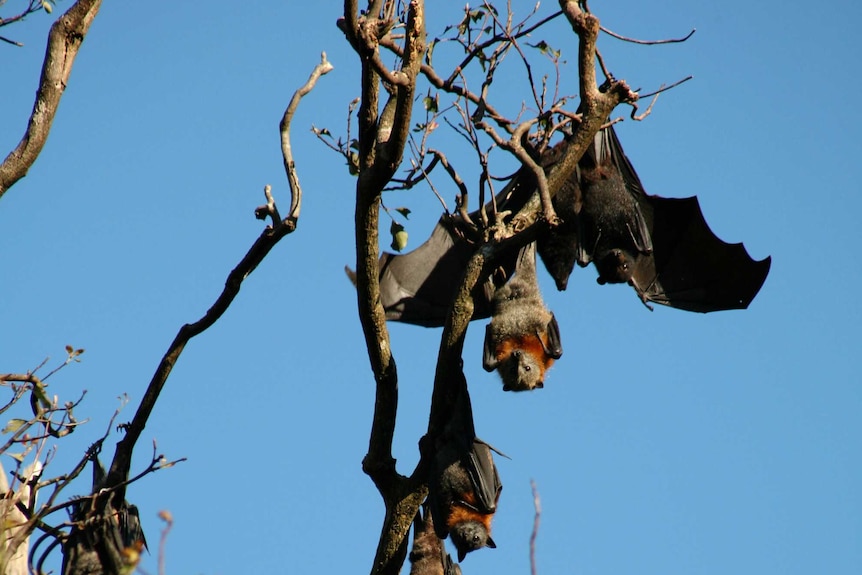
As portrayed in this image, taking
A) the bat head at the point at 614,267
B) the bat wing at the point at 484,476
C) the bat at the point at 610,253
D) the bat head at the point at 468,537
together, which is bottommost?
the bat head at the point at 468,537

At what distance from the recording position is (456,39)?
27.4ft

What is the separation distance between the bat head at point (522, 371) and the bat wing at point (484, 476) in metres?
0.75

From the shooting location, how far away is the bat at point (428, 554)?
8.53m

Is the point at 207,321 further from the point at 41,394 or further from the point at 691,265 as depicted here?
the point at 691,265

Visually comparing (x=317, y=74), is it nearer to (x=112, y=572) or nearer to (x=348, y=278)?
(x=348, y=278)

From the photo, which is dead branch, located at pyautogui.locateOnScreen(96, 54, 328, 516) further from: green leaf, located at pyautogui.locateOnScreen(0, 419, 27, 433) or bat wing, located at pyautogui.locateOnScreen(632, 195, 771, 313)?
bat wing, located at pyautogui.locateOnScreen(632, 195, 771, 313)

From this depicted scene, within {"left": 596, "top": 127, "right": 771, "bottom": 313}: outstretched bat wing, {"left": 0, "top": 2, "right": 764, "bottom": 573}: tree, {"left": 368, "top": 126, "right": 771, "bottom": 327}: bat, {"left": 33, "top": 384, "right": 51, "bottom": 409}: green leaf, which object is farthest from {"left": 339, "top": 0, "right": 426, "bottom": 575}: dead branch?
{"left": 596, "top": 127, "right": 771, "bottom": 313}: outstretched bat wing

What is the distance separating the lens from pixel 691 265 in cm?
1054

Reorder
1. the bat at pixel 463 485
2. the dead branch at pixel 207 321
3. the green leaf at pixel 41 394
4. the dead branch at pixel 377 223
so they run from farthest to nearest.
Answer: the bat at pixel 463 485, the dead branch at pixel 207 321, the green leaf at pixel 41 394, the dead branch at pixel 377 223

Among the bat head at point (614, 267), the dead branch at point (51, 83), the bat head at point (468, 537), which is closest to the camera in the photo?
the dead branch at point (51, 83)

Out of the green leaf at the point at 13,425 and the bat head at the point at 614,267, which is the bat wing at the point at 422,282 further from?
the green leaf at the point at 13,425

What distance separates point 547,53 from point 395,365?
2998 mm

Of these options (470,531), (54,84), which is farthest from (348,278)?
(54,84)

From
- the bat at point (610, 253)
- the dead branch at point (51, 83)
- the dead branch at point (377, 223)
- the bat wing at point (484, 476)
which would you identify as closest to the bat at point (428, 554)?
the bat wing at point (484, 476)
